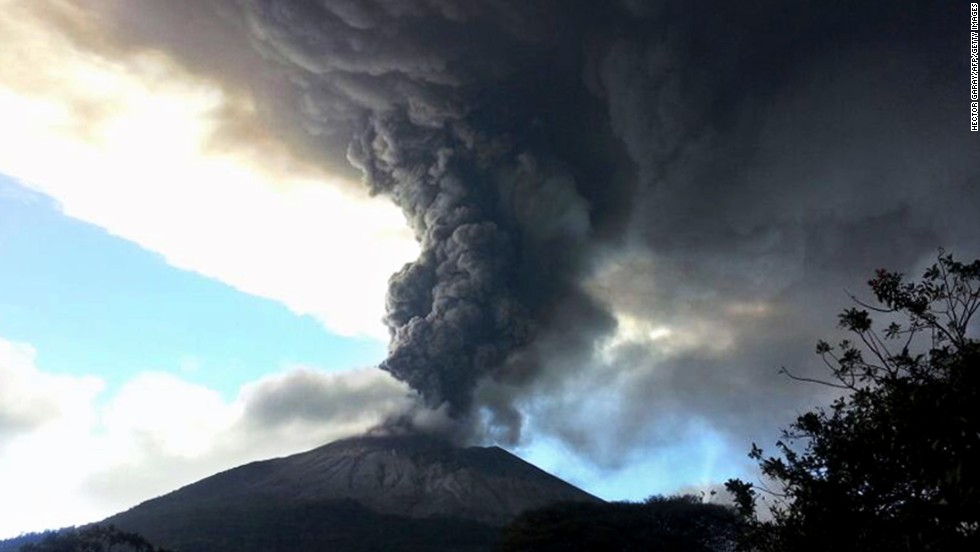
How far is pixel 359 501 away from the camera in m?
129

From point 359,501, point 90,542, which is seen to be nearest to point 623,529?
point 90,542

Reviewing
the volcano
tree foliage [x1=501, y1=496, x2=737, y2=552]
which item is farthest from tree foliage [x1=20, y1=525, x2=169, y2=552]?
tree foliage [x1=501, y1=496, x2=737, y2=552]

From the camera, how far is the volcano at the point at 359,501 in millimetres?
109188

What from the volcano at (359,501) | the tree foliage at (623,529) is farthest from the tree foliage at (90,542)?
the tree foliage at (623,529)

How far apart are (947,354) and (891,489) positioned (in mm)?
2069

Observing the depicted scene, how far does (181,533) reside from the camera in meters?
110

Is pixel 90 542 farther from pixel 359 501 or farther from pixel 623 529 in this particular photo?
pixel 623 529

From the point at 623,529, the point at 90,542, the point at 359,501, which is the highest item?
the point at 359,501

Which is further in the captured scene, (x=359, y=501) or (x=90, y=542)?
(x=359, y=501)

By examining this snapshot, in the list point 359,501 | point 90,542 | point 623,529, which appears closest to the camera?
point 623,529

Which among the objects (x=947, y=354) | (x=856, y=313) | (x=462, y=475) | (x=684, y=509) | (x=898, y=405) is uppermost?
(x=462, y=475)

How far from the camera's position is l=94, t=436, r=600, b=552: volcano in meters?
109

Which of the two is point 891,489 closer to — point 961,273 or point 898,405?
point 898,405

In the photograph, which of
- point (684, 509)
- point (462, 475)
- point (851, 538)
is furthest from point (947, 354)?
point (462, 475)
